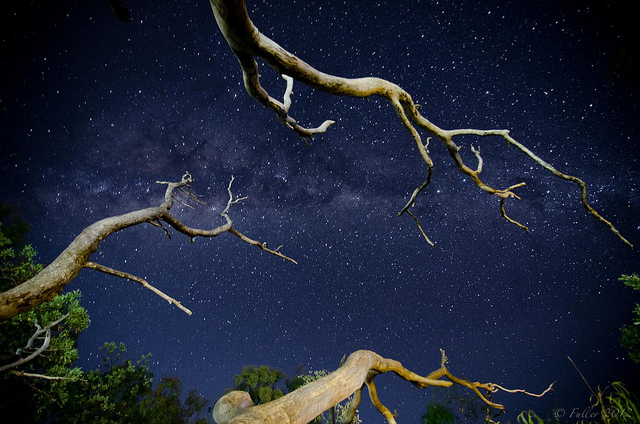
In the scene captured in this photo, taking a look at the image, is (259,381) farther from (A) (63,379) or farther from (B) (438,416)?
(A) (63,379)

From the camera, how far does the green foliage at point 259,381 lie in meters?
21.8

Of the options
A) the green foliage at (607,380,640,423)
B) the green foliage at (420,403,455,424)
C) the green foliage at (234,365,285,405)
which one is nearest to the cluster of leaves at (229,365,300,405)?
the green foliage at (234,365,285,405)

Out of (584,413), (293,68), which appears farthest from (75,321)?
(584,413)

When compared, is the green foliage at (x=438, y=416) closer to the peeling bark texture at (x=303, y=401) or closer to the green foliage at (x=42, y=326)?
the green foliage at (x=42, y=326)

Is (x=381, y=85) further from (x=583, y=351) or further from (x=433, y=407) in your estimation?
(x=583, y=351)

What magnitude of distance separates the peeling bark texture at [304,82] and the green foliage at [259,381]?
84.4 feet

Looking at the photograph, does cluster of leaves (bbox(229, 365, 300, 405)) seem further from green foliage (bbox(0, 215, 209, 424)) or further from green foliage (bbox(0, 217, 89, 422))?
green foliage (bbox(0, 217, 89, 422))

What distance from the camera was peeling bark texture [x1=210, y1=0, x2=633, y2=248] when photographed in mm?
1082

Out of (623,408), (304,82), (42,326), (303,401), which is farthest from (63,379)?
(623,408)

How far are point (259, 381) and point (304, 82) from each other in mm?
27709

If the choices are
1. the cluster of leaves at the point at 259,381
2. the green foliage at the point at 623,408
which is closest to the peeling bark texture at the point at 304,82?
the green foliage at the point at 623,408

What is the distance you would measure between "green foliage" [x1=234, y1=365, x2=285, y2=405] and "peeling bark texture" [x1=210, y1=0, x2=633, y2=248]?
2573 cm

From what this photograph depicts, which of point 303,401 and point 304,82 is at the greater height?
point 304,82

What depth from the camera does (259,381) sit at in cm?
2286
